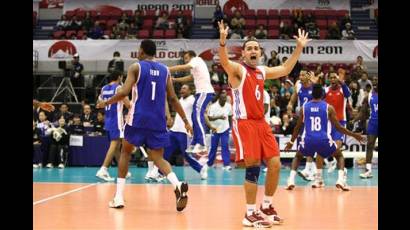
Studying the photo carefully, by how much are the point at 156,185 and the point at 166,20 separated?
15933 millimetres

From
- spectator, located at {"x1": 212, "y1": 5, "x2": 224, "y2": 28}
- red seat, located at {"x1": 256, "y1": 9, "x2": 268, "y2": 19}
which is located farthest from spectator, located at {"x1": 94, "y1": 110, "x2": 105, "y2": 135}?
red seat, located at {"x1": 256, "y1": 9, "x2": 268, "y2": 19}

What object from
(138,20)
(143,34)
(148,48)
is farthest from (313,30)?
(148,48)

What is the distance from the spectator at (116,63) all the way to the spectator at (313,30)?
7.79m

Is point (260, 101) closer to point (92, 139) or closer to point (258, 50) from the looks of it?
point (258, 50)

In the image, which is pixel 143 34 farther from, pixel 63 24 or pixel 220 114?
pixel 220 114

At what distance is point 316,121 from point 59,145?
8.12 metres

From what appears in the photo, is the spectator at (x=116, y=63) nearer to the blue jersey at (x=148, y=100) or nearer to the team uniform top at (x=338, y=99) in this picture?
the team uniform top at (x=338, y=99)

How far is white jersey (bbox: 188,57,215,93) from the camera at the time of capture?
10.3 m

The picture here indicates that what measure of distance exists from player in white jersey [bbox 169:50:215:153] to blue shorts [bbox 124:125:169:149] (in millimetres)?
2757

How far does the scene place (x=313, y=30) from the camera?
2295 centimetres

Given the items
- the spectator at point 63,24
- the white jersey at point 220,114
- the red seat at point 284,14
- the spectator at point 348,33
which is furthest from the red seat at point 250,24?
the white jersey at point 220,114

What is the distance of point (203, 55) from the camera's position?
20.8 meters

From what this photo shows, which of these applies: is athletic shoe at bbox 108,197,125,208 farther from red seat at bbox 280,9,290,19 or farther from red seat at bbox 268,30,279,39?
red seat at bbox 280,9,290,19
